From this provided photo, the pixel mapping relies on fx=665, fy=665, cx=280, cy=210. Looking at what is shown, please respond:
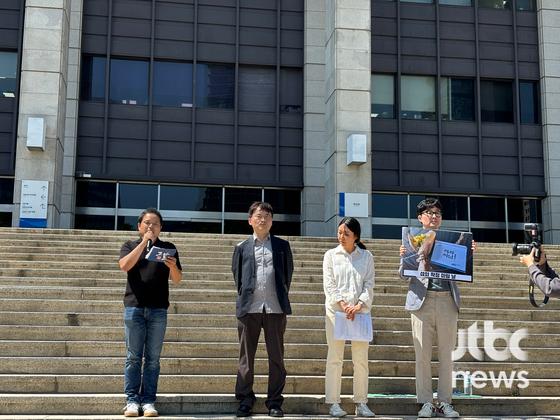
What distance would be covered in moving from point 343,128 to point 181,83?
17.2 ft

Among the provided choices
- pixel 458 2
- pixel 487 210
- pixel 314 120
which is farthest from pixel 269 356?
pixel 458 2

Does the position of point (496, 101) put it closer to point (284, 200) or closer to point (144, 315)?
point (284, 200)

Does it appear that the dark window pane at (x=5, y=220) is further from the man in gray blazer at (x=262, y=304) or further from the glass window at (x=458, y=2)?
the glass window at (x=458, y=2)

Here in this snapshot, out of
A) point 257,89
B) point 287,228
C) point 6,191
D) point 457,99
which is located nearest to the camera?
point 6,191

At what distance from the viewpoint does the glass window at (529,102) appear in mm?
20875

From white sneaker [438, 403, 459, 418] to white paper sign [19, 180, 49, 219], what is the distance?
44.3 ft

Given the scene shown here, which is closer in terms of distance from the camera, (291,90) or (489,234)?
(489,234)

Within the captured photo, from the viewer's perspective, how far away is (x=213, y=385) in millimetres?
6742

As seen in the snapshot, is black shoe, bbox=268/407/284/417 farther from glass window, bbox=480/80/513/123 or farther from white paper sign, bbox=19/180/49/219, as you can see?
glass window, bbox=480/80/513/123

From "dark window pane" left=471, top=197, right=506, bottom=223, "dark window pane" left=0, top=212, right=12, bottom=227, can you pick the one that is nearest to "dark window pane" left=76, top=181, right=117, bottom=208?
"dark window pane" left=0, top=212, right=12, bottom=227

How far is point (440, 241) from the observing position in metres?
6.33

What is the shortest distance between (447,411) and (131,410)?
2835mm

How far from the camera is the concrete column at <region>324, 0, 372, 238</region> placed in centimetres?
1802

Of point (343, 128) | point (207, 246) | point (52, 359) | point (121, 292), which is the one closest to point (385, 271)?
Result: point (207, 246)
